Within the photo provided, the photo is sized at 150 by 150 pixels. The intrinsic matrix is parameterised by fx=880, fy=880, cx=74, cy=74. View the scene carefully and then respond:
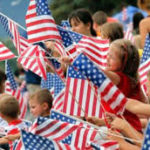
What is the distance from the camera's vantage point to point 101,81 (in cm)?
712

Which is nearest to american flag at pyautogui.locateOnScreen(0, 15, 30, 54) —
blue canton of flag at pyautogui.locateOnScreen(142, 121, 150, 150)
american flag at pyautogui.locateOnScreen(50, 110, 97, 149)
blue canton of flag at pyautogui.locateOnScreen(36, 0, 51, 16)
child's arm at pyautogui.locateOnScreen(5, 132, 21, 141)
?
blue canton of flag at pyautogui.locateOnScreen(36, 0, 51, 16)

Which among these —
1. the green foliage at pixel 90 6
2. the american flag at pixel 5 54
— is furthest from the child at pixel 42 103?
the green foliage at pixel 90 6

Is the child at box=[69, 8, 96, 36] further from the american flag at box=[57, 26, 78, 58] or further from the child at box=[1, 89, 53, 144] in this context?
the american flag at box=[57, 26, 78, 58]

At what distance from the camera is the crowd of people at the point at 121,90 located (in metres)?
7.36

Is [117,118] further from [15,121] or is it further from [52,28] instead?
[15,121]

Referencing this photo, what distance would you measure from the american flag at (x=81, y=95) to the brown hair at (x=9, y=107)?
1506 mm

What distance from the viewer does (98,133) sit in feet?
25.7

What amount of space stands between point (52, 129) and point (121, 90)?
120cm

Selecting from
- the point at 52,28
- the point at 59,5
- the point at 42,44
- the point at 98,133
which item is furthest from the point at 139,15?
the point at 59,5

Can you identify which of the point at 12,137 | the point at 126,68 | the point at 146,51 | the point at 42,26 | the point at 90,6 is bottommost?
the point at 12,137

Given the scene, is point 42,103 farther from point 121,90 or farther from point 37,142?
point 37,142

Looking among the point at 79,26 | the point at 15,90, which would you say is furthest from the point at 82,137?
the point at 15,90

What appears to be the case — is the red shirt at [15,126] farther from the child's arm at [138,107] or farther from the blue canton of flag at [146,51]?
the child's arm at [138,107]

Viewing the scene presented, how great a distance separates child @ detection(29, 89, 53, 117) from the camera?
32.8ft
